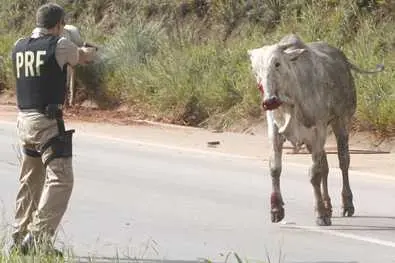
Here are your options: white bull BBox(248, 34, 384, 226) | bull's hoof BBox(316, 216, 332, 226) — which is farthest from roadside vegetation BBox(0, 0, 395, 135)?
bull's hoof BBox(316, 216, 332, 226)

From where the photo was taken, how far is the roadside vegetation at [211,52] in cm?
2119

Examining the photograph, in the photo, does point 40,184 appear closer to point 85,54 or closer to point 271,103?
point 85,54

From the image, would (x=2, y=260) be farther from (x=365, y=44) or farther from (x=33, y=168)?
(x=365, y=44)

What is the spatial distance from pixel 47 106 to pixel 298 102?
2.96 m

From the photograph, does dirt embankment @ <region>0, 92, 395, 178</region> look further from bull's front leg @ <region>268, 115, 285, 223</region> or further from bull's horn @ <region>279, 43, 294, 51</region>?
bull's horn @ <region>279, 43, 294, 51</region>

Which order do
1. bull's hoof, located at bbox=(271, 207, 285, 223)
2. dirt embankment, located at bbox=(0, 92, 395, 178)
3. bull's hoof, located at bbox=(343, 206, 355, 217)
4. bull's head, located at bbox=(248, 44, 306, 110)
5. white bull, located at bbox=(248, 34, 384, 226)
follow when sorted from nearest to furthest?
bull's head, located at bbox=(248, 44, 306, 110) → white bull, located at bbox=(248, 34, 384, 226) → bull's hoof, located at bbox=(271, 207, 285, 223) → bull's hoof, located at bbox=(343, 206, 355, 217) → dirt embankment, located at bbox=(0, 92, 395, 178)

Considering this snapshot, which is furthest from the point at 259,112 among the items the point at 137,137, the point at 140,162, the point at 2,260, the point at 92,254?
the point at 2,260

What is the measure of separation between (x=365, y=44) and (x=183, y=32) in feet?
22.6

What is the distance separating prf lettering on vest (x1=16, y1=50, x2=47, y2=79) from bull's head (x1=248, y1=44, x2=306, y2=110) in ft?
7.79

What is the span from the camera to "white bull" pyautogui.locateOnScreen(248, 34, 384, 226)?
10891mm

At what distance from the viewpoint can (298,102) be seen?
36.9 ft

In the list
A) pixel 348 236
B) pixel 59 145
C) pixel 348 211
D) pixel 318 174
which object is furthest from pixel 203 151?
pixel 59 145

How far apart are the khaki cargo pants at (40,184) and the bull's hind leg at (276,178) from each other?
2.57 m

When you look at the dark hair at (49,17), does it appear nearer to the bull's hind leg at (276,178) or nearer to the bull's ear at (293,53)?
the bull's ear at (293,53)
